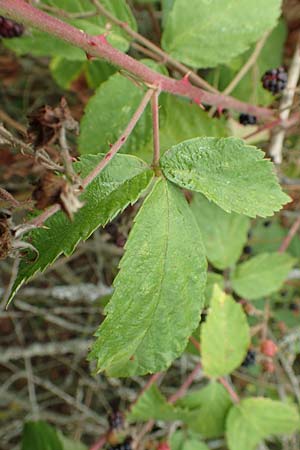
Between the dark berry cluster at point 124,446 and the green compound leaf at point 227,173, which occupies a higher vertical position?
the green compound leaf at point 227,173

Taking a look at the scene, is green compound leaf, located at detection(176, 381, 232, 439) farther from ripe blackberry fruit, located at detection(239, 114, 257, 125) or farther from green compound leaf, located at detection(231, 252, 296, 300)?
ripe blackberry fruit, located at detection(239, 114, 257, 125)

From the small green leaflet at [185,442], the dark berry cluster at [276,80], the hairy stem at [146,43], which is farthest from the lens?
the small green leaflet at [185,442]

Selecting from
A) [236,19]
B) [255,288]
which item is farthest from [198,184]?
[255,288]

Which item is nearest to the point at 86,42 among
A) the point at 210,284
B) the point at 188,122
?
the point at 188,122

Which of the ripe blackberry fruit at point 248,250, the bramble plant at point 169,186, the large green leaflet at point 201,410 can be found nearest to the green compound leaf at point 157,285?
the bramble plant at point 169,186

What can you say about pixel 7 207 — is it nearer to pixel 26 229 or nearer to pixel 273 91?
pixel 26 229

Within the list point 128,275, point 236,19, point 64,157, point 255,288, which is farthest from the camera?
Result: point 255,288

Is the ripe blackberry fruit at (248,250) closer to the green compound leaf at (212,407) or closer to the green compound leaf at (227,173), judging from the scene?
the green compound leaf at (212,407)
